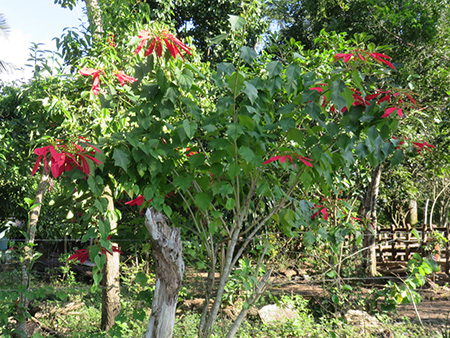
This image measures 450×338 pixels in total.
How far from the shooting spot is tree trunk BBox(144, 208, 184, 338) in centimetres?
202

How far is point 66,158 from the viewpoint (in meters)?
1.72

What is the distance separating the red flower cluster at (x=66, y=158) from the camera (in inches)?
64.1

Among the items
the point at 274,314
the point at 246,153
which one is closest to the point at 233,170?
the point at 246,153

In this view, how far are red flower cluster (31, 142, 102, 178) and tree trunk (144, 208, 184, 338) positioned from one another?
42 centimetres

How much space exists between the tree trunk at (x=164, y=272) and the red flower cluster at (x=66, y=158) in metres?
0.42

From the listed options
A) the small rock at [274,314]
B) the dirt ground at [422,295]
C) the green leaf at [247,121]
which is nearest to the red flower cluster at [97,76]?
the green leaf at [247,121]

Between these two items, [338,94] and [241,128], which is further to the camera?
[241,128]

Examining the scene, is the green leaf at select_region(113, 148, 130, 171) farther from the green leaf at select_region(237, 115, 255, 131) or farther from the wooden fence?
the wooden fence

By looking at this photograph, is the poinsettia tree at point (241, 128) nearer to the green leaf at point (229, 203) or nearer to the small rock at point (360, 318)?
the green leaf at point (229, 203)

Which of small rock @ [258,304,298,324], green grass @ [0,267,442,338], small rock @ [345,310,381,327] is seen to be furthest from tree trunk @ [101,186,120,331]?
small rock @ [345,310,381,327]

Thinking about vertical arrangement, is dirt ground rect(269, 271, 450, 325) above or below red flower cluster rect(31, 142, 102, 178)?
below

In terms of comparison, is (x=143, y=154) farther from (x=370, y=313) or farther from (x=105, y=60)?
(x=370, y=313)

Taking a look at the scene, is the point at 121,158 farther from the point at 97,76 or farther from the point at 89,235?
the point at 97,76

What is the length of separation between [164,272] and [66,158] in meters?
0.74
